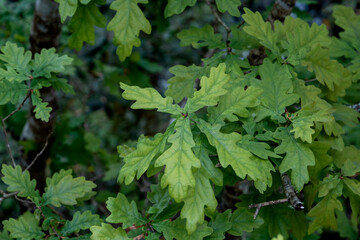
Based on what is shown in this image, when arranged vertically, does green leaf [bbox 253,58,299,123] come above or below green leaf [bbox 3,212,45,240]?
above

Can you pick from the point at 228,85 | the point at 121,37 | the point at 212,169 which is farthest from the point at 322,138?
the point at 121,37

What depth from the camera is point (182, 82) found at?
167 centimetres

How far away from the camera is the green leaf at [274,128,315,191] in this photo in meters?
1.28

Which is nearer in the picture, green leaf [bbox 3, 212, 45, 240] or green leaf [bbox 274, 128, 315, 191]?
green leaf [bbox 274, 128, 315, 191]

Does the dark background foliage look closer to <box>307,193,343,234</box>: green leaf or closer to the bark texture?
the bark texture

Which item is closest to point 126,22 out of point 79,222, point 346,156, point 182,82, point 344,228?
point 182,82

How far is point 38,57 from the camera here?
5.53ft

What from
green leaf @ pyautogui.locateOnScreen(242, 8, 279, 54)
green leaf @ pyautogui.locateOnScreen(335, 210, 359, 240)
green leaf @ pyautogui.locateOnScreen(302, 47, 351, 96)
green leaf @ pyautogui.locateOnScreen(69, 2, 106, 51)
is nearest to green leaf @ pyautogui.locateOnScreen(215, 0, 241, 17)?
green leaf @ pyautogui.locateOnScreen(242, 8, 279, 54)

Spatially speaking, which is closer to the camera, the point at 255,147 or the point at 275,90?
the point at 255,147

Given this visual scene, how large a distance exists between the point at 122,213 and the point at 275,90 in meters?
0.76

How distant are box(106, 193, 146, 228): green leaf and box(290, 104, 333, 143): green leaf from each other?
67 cm

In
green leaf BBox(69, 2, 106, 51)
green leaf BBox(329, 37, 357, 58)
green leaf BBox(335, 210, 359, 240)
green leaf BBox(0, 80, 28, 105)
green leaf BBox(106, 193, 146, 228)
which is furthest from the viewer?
green leaf BBox(335, 210, 359, 240)

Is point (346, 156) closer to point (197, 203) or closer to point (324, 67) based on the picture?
point (324, 67)

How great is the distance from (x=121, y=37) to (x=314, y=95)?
2.78ft
